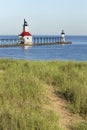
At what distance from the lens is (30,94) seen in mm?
10445

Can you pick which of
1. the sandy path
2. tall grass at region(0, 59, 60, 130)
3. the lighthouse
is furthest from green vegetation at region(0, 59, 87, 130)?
the lighthouse

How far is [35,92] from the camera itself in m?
10.5

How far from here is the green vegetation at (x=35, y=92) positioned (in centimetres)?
878

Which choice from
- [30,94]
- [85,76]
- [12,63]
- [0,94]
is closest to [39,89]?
[30,94]

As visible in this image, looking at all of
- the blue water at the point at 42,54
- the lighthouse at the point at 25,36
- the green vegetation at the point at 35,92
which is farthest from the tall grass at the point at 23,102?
the lighthouse at the point at 25,36

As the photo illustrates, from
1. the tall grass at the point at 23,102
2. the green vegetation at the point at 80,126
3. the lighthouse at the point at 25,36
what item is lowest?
the lighthouse at the point at 25,36

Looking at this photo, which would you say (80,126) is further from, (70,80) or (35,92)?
(70,80)

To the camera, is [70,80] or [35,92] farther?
[70,80]

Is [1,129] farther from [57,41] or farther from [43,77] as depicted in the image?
[57,41]

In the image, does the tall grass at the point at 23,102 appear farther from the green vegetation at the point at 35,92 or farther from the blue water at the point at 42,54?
the blue water at the point at 42,54

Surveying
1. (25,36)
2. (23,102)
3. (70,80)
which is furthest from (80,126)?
(25,36)

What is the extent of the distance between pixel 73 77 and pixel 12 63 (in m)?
3.23

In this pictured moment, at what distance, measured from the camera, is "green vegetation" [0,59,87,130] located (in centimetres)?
878

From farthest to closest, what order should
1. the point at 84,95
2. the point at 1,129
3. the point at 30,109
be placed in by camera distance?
1. the point at 84,95
2. the point at 30,109
3. the point at 1,129
